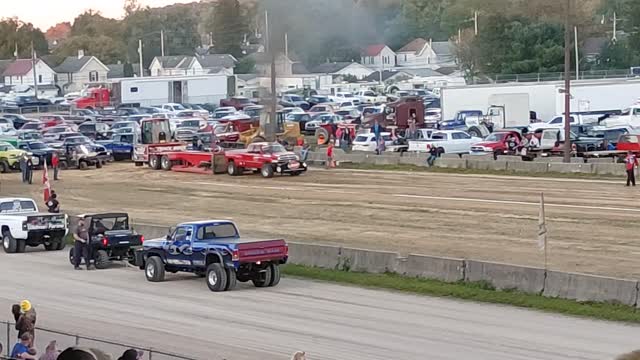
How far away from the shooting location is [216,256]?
28.3 m

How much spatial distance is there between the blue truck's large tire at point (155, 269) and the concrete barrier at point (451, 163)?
1054 inches

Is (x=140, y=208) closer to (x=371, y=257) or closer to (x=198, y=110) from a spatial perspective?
(x=371, y=257)

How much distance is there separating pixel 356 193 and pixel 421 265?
1908cm

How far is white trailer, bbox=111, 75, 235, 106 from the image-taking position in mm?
113312

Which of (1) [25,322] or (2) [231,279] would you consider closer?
(1) [25,322]

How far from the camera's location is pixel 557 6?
109 m

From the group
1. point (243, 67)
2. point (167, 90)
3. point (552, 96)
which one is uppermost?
point (243, 67)

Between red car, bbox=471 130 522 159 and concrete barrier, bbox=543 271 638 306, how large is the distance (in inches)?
1273

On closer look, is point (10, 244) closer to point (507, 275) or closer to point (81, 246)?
point (81, 246)

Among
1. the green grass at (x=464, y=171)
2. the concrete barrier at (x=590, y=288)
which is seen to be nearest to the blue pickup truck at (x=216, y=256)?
the concrete barrier at (x=590, y=288)

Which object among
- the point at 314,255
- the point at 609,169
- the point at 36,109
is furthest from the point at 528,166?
the point at 36,109

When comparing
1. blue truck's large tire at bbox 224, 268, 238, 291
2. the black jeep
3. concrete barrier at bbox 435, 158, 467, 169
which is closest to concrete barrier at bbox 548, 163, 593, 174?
concrete barrier at bbox 435, 158, 467, 169

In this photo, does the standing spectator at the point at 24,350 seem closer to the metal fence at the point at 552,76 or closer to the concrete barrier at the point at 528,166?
the concrete barrier at the point at 528,166

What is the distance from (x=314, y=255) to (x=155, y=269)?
13.5 ft
